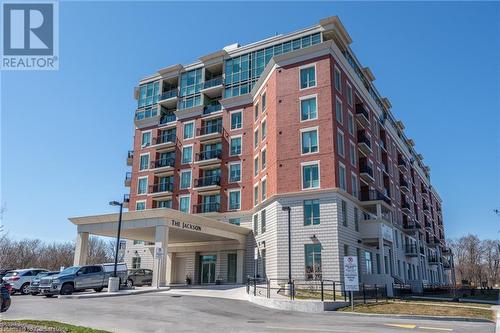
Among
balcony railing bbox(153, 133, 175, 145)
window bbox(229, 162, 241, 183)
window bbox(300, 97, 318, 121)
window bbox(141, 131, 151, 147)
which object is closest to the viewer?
window bbox(300, 97, 318, 121)

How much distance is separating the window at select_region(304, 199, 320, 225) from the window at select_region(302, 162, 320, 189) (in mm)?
1405

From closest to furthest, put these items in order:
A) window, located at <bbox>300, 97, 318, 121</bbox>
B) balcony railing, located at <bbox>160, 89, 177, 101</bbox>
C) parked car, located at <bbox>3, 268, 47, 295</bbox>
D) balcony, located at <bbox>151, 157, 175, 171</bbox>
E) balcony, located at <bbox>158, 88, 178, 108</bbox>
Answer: parked car, located at <bbox>3, 268, 47, 295</bbox> → window, located at <bbox>300, 97, 318, 121</bbox> → balcony, located at <bbox>151, 157, 175, 171</bbox> → balcony, located at <bbox>158, 88, 178, 108</bbox> → balcony railing, located at <bbox>160, 89, 177, 101</bbox>

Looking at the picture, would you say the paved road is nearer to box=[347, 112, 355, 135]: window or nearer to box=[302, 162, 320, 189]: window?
box=[302, 162, 320, 189]: window

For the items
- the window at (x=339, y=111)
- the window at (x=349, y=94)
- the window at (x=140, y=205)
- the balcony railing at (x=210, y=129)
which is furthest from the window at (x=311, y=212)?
the window at (x=140, y=205)

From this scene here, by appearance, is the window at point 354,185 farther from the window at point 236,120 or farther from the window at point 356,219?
the window at point 236,120

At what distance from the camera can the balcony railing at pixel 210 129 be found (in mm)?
46641

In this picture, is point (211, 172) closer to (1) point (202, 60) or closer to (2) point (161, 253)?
(1) point (202, 60)

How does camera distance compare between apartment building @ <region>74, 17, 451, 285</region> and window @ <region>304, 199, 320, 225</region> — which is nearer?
window @ <region>304, 199, 320, 225</region>

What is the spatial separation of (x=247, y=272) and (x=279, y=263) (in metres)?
7.80

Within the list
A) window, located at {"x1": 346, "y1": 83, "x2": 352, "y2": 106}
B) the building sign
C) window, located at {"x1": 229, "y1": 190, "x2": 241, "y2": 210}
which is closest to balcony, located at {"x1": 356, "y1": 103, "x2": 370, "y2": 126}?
window, located at {"x1": 346, "y1": 83, "x2": 352, "y2": 106}

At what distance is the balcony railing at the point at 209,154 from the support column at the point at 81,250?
53.0ft

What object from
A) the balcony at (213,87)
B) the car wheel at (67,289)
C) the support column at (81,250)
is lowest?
the car wheel at (67,289)

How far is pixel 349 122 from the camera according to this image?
38.1 meters

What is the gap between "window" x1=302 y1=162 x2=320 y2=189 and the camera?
109 ft
